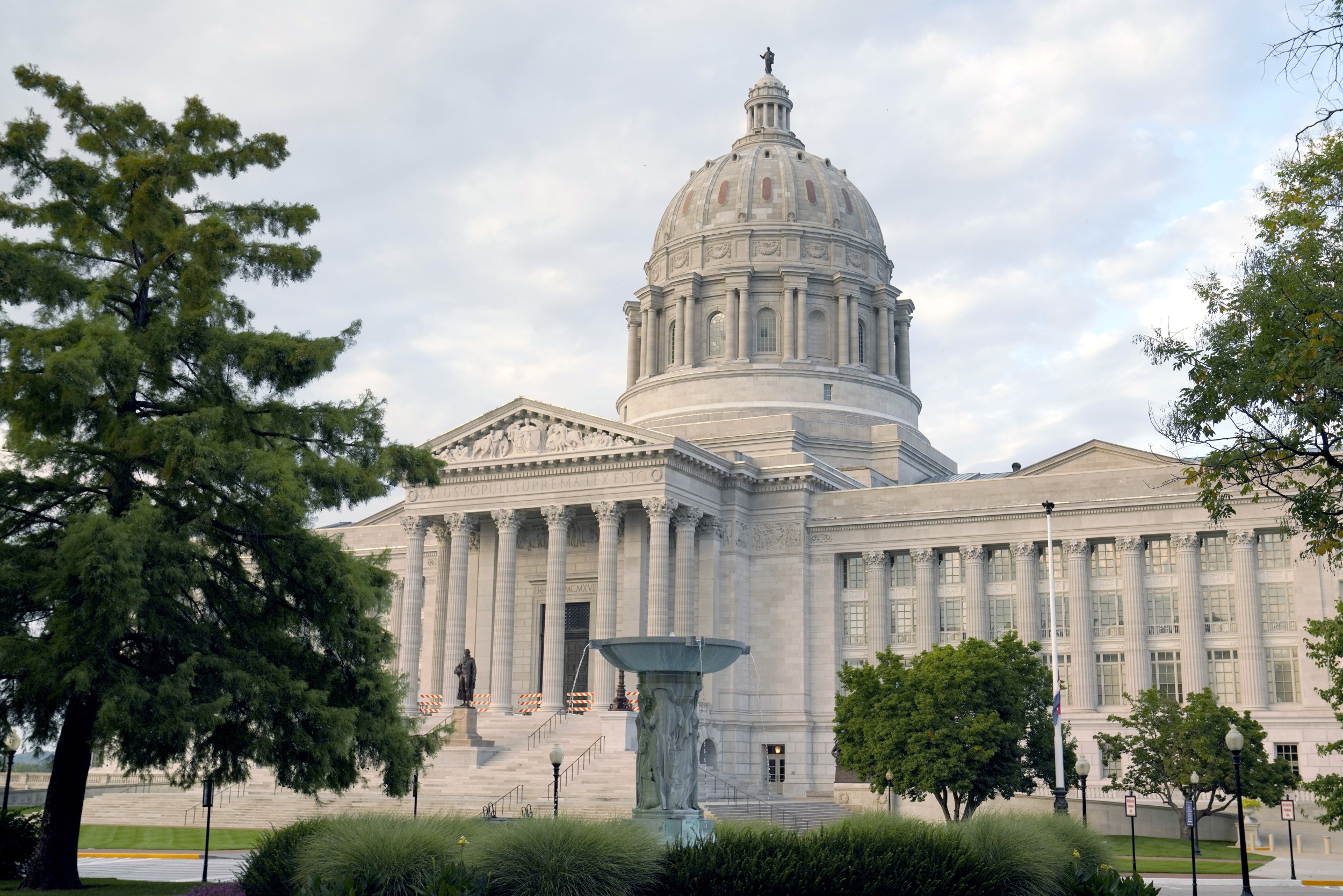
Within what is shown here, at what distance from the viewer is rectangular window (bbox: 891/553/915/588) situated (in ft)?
205

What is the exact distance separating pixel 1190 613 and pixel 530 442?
2897 cm

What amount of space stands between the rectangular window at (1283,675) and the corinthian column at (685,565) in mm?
23451

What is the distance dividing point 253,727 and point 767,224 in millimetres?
56858

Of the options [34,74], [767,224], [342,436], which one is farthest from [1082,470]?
[34,74]

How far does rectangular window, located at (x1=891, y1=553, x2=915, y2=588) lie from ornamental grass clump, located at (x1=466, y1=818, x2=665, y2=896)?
44381 millimetres

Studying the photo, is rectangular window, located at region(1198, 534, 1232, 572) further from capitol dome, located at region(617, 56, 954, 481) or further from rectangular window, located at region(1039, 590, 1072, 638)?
capitol dome, located at region(617, 56, 954, 481)

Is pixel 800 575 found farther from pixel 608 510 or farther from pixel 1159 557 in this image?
pixel 1159 557

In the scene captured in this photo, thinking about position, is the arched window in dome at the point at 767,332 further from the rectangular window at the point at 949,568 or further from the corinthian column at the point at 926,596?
the rectangular window at the point at 949,568

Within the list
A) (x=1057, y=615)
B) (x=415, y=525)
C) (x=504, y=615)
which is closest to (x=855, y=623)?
(x=1057, y=615)

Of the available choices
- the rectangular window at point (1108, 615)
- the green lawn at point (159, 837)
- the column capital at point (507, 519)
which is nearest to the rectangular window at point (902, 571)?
the rectangular window at point (1108, 615)

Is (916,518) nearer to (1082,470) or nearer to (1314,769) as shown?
(1082,470)

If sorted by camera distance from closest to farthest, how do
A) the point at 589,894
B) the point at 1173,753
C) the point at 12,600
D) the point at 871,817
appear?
the point at 589,894
the point at 871,817
the point at 12,600
the point at 1173,753

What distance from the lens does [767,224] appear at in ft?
256

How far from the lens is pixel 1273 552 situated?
182 ft
